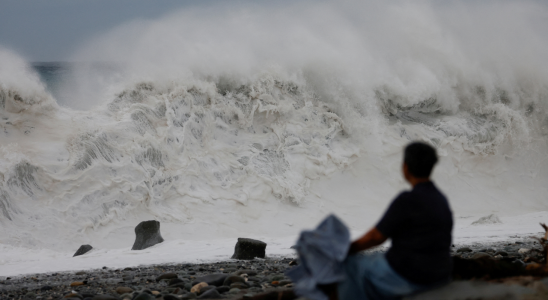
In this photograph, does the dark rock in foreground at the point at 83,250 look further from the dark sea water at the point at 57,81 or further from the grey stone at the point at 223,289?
the dark sea water at the point at 57,81

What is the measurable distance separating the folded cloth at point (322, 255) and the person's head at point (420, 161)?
46 centimetres

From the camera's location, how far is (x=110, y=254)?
24.1 feet

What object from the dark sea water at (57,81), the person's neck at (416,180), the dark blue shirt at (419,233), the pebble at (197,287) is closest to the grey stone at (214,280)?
the pebble at (197,287)

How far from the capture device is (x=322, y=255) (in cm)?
215

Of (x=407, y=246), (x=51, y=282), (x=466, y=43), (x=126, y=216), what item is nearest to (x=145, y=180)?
(x=126, y=216)

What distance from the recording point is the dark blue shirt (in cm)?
210

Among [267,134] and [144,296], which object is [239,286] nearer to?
[144,296]

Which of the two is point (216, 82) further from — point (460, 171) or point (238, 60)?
point (460, 171)

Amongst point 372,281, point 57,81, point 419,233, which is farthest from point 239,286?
point 57,81

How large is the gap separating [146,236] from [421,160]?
6.55 m

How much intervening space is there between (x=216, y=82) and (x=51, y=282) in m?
8.25

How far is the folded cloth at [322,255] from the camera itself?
213 cm

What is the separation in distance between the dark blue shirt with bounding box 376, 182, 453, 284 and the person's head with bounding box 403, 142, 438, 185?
58 mm

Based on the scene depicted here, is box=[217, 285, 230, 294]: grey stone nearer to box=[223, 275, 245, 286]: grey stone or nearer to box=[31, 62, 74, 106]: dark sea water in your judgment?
box=[223, 275, 245, 286]: grey stone
